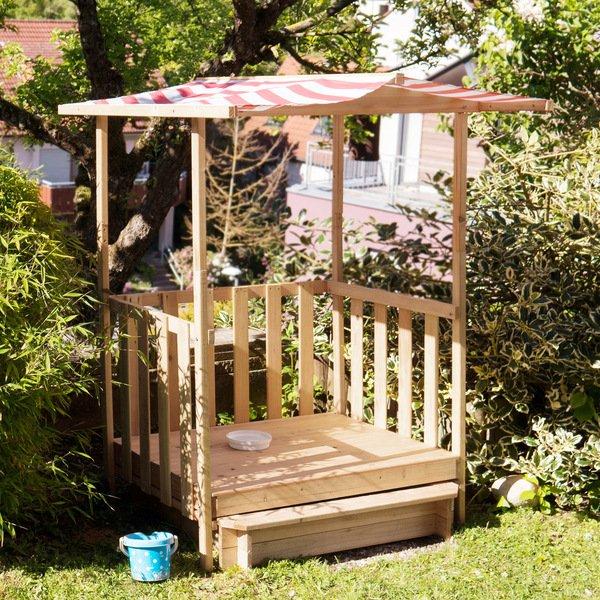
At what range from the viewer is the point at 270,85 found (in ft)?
16.2

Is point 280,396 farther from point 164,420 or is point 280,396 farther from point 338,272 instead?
point 164,420

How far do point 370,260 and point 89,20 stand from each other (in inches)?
90.4

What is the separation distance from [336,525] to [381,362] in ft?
3.94

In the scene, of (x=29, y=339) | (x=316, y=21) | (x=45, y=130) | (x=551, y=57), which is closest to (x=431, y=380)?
(x=29, y=339)

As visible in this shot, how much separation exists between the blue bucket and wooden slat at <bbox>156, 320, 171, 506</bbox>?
45cm

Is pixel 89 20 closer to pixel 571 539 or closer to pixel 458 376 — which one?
pixel 458 376

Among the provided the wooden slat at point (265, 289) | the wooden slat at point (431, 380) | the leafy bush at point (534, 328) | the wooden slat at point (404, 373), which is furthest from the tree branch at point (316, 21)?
the wooden slat at point (431, 380)

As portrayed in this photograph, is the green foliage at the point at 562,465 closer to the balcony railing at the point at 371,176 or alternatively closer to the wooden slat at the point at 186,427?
the wooden slat at the point at 186,427

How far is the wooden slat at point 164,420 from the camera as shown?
511 centimetres

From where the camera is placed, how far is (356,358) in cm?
621

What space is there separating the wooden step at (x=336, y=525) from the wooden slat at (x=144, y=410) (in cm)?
68

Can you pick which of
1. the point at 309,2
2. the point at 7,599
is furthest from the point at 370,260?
the point at 7,599

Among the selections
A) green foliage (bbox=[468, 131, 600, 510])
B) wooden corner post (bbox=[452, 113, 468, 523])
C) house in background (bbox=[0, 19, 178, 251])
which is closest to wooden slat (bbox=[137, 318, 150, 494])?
wooden corner post (bbox=[452, 113, 468, 523])

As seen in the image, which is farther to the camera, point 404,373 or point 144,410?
point 404,373
